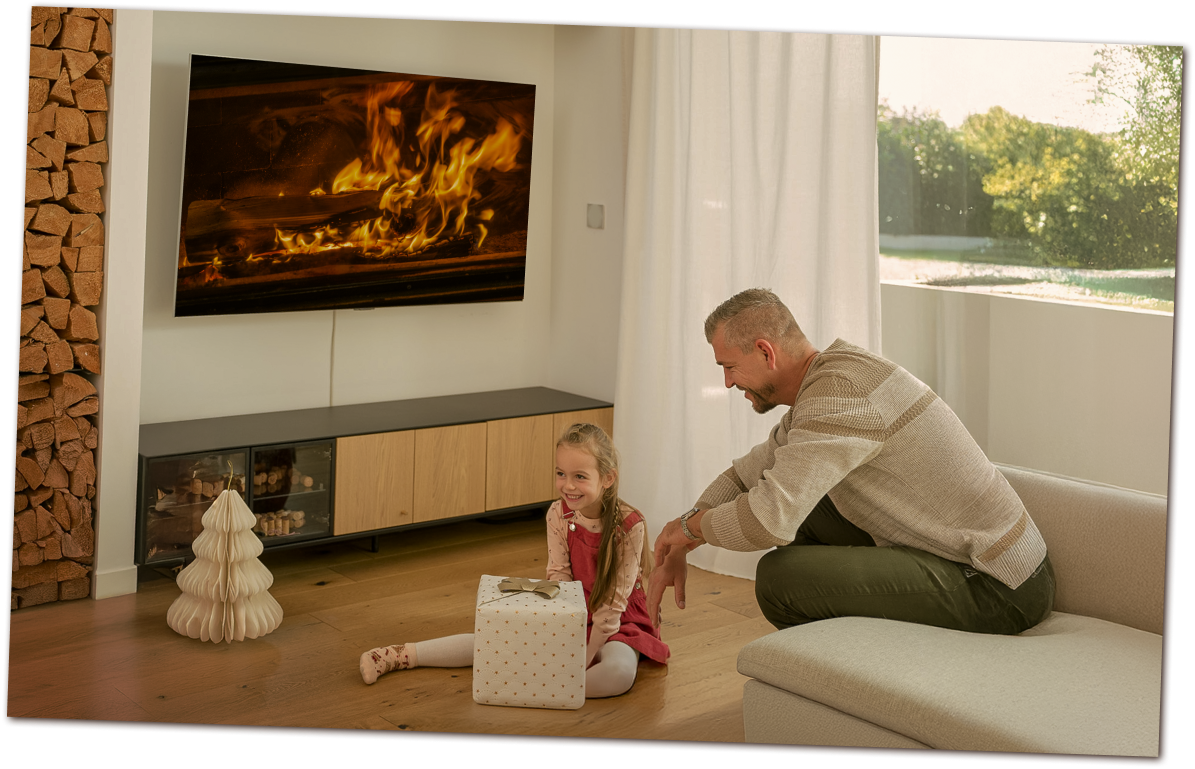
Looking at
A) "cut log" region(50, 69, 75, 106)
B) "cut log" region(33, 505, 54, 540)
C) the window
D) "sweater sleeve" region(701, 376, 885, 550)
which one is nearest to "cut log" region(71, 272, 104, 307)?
"cut log" region(50, 69, 75, 106)

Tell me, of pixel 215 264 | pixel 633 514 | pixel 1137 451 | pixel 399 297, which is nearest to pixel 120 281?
pixel 215 264

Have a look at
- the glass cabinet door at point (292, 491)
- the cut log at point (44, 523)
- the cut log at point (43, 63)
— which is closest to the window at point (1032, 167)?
the glass cabinet door at point (292, 491)

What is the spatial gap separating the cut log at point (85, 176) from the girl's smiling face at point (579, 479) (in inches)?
56.5

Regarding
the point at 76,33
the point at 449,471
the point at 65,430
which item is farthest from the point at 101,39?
the point at 449,471

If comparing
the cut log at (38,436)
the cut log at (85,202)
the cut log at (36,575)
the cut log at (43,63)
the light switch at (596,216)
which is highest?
the cut log at (43,63)

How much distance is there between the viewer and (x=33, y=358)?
10.1 feet

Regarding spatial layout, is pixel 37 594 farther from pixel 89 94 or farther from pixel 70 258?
pixel 89 94

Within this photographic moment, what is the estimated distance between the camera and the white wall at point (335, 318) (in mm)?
3686

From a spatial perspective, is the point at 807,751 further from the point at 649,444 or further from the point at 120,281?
the point at 120,281

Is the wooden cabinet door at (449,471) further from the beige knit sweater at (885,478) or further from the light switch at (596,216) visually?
the beige knit sweater at (885,478)

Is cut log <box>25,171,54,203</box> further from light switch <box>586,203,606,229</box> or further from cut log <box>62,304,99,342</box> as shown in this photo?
light switch <box>586,203,606,229</box>

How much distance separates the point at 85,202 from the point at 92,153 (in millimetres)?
130

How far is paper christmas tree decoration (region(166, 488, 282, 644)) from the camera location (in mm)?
3082

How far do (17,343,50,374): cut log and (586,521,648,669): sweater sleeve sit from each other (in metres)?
1.59
